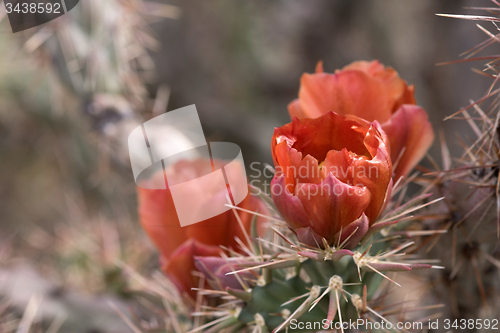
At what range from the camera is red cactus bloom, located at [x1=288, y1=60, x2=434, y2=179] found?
1.41 ft

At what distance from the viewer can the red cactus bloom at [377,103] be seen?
1.41 ft

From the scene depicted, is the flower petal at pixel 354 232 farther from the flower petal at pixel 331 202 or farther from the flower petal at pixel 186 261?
the flower petal at pixel 186 261

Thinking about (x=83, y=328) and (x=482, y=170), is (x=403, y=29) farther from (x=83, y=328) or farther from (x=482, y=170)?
(x=83, y=328)

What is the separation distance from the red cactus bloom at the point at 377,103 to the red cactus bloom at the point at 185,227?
0.13 m

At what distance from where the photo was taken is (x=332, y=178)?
332 mm

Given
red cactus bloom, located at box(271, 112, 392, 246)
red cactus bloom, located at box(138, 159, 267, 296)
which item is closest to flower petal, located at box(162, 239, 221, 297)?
red cactus bloom, located at box(138, 159, 267, 296)

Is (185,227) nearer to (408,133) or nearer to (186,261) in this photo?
(186,261)

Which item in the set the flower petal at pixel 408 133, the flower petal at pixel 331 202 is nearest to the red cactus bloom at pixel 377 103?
the flower petal at pixel 408 133

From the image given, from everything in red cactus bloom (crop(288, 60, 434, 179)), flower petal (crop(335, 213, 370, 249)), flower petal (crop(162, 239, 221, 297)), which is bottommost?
flower petal (crop(162, 239, 221, 297))

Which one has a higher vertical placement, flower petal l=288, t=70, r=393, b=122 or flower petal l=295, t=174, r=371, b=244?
flower petal l=288, t=70, r=393, b=122

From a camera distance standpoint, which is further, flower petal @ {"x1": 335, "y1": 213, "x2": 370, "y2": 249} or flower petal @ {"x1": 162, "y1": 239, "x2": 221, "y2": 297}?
flower petal @ {"x1": 162, "y1": 239, "x2": 221, "y2": 297}

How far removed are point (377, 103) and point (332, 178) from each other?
138 millimetres

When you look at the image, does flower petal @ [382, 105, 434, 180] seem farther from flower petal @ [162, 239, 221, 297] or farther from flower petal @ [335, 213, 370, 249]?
flower petal @ [162, 239, 221, 297]

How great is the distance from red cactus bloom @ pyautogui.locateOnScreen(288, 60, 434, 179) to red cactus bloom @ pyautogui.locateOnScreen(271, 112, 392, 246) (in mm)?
74
